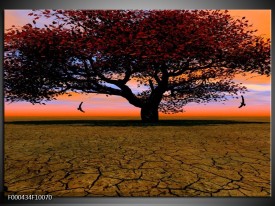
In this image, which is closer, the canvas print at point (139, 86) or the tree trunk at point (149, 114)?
the canvas print at point (139, 86)

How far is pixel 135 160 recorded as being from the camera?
268 centimetres

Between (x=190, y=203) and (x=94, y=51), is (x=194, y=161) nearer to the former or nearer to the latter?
(x=190, y=203)

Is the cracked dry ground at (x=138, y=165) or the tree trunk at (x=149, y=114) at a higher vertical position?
the tree trunk at (x=149, y=114)

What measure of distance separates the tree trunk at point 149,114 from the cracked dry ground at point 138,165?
0.84 m

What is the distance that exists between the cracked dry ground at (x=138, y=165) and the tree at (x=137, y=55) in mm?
673

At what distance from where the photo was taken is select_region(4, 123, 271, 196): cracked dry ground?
6.89 ft

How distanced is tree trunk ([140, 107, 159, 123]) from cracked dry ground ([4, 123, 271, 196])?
2.75 feet

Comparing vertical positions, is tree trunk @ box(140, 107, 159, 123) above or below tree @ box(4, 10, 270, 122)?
below

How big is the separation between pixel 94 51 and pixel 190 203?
2.88m

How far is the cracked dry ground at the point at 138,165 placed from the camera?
6.89 ft

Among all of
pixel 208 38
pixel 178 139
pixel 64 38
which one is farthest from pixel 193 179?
pixel 64 38

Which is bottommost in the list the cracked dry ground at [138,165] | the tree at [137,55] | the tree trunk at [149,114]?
the cracked dry ground at [138,165]

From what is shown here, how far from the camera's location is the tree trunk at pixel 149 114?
4664 millimetres

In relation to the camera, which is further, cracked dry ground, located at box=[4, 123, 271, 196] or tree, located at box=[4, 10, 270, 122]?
tree, located at box=[4, 10, 270, 122]
